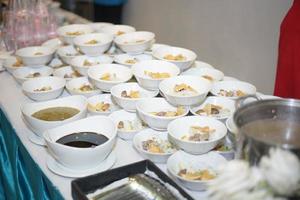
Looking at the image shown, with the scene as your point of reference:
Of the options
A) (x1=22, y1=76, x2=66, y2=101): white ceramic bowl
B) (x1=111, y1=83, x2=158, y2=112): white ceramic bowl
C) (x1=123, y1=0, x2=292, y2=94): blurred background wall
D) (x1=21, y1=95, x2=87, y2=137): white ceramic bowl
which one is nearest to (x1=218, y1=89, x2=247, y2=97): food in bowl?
(x1=111, y1=83, x2=158, y2=112): white ceramic bowl

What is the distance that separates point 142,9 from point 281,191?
9.88 ft

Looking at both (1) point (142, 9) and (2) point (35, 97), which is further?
(1) point (142, 9)

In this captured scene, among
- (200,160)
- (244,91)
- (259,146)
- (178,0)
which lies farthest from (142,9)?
(259,146)

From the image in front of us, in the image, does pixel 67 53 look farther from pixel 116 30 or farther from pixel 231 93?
pixel 231 93

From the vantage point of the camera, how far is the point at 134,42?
178 cm

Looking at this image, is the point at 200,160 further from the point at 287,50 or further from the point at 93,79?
the point at 287,50

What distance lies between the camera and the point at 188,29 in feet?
9.60

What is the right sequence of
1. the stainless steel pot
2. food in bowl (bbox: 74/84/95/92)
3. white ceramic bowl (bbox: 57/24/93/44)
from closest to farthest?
the stainless steel pot
food in bowl (bbox: 74/84/95/92)
white ceramic bowl (bbox: 57/24/93/44)

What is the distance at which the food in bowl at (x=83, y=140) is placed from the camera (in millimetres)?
1090

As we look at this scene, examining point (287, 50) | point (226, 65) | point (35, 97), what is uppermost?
point (287, 50)

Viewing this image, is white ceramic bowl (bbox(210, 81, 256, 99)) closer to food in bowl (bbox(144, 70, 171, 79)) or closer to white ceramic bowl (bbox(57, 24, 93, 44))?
food in bowl (bbox(144, 70, 171, 79))

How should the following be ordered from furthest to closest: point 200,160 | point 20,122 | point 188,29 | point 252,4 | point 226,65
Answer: point 188,29, point 226,65, point 252,4, point 20,122, point 200,160

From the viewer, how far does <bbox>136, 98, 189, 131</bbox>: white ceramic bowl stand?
1159 millimetres

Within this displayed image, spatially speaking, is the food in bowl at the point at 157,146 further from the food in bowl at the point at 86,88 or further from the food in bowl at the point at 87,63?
the food in bowl at the point at 87,63
